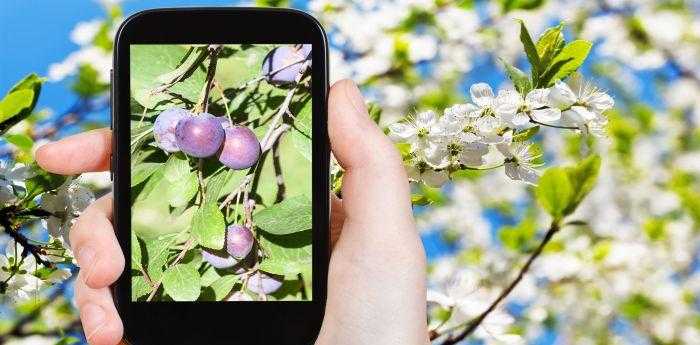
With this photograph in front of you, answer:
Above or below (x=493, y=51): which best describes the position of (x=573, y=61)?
above

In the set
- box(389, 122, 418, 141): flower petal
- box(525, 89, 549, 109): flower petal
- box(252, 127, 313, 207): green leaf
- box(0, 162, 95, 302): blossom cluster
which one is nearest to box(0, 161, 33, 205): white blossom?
box(0, 162, 95, 302): blossom cluster

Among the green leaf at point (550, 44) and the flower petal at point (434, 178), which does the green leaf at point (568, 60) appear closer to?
the green leaf at point (550, 44)

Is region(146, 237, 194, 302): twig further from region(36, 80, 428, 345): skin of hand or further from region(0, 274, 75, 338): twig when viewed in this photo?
region(0, 274, 75, 338): twig

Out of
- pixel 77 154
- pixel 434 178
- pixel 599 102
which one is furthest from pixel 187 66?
pixel 599 102

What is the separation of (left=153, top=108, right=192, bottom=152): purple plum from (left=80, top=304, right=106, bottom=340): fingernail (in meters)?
0.14

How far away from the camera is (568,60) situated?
0.72m

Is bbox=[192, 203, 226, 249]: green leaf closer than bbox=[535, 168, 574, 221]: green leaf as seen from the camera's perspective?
Yes

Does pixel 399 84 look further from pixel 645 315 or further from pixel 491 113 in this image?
pixel 491 113

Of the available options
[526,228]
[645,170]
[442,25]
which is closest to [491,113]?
[526,228]

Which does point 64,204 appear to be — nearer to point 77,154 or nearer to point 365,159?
point 77,154

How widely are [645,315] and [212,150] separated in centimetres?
192

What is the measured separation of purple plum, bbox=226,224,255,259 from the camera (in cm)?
76

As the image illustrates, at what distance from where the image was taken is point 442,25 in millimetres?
2135

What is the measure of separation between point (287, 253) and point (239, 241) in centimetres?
4
